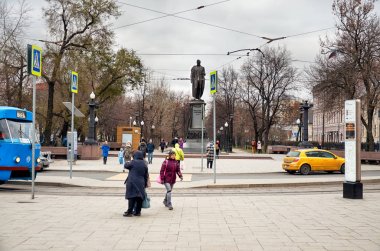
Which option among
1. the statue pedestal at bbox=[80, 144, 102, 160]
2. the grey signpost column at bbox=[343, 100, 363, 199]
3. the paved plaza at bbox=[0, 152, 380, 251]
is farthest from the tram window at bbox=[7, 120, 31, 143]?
the statue pedestal at bbox=[80, 144, 102, 160]

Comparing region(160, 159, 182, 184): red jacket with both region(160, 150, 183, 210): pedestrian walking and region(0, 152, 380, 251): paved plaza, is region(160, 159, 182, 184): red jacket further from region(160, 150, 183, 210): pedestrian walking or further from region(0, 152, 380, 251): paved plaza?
region(0, 152, 380, 251): paved plaza

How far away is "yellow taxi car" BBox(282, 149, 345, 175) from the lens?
25.1 m

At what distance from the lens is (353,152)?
14.2 m

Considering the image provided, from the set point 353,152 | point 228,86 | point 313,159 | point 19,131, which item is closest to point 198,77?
point 313,159

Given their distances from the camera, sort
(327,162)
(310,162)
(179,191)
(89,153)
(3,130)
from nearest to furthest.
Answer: (3,130) → (179,191) → (310,162) → (327,162) → (89,153)

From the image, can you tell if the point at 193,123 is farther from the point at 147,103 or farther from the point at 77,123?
the point at 147,103

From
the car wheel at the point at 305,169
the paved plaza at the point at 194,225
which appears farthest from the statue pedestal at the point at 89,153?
the paved plaza at the point at 194,225

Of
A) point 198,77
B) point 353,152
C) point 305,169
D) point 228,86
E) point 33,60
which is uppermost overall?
point 228,86

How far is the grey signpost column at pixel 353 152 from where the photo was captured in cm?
1384

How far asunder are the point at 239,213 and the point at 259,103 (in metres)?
60.5

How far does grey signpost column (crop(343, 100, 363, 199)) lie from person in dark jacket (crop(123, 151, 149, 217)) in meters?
6.72

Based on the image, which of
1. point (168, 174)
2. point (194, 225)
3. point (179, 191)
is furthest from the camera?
point (179, 191)

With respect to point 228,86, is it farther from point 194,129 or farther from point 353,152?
point 353,152

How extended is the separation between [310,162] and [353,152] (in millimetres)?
11320
